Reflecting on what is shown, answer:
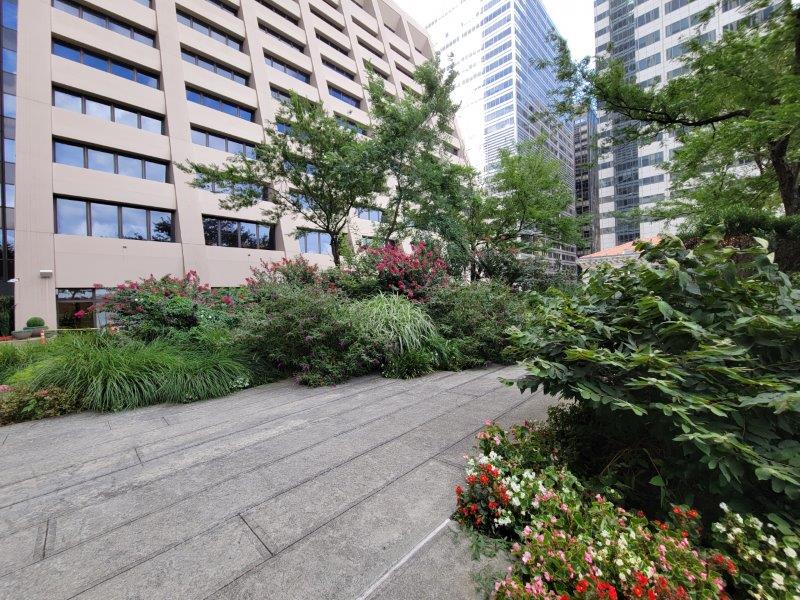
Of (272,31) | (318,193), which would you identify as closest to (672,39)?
(272,31)

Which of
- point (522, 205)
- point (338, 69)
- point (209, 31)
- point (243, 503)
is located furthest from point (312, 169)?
point (338, 69)

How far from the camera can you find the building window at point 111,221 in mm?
14719

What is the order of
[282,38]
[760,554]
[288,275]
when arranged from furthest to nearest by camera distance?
1. [282,38]
2. [288,275]
3. [760,554]

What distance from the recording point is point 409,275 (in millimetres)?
6676

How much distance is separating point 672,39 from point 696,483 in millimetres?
52103

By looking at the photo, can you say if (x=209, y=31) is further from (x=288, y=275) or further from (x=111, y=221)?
(x=288, y=275)

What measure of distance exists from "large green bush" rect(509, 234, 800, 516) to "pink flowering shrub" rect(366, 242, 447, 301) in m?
4.40

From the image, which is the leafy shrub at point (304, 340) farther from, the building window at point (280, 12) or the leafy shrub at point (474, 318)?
the building window at point (280, 12)

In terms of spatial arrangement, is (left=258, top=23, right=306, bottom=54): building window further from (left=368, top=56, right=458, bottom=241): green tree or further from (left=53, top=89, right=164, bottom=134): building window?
(left=368, top=56, right=458, bottom=241): green tree

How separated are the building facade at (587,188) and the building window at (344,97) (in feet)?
56.4

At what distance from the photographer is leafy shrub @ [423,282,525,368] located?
549 cm

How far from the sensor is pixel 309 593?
A: 4.36ft

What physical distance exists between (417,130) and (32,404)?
346 inches

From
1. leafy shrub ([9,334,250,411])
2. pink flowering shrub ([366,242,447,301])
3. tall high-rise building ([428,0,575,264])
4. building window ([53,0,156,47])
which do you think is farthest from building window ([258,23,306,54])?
leafy shrub ([9,334,250,411])
